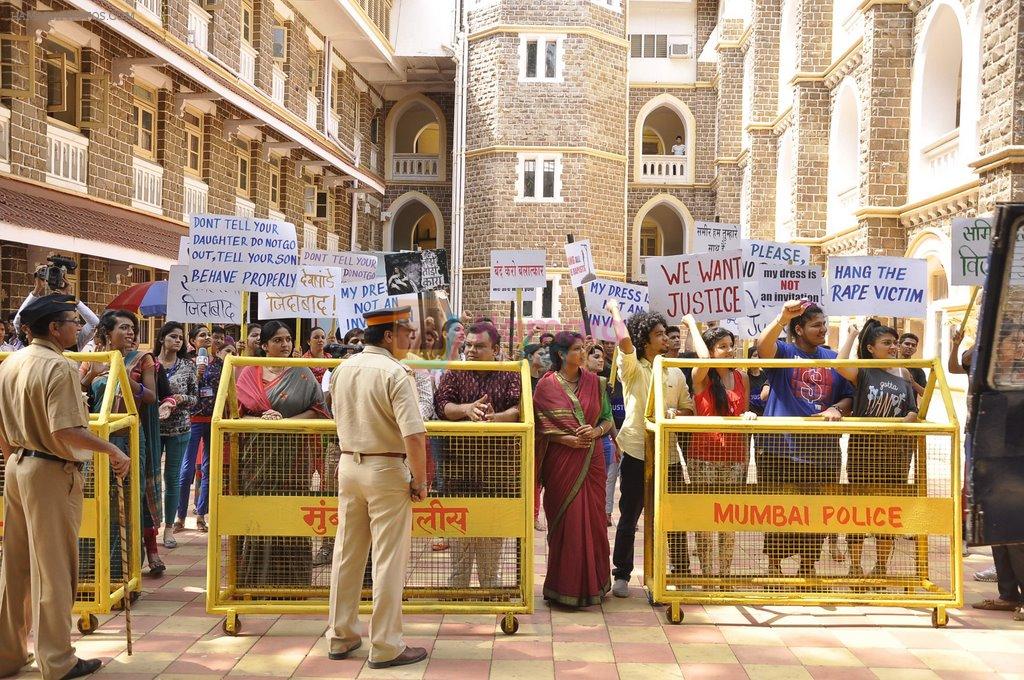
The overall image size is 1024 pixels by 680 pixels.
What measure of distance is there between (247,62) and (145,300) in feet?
28.4

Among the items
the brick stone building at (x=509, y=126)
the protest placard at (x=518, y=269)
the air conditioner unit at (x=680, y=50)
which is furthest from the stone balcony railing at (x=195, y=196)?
the air conditioner unit at (x=680, y=50)

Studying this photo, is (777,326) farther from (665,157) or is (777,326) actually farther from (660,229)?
(660,229)

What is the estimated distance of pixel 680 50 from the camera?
118ft

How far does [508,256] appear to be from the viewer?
15.5 metres

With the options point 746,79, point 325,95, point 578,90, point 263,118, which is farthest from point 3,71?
point 746,79

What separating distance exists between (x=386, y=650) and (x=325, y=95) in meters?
22.2

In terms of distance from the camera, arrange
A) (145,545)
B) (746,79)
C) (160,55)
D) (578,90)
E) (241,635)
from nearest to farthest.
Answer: (241,635), (145,545), (160,55), (578,90), (746,79)

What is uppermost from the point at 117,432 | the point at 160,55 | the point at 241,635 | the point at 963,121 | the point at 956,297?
the point at 160,55

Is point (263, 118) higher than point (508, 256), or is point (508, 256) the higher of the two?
point (263, 118)

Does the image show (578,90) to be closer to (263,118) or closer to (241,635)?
(263,118)

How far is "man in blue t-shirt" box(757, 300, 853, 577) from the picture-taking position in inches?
244

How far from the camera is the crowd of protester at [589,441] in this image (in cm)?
→ 601

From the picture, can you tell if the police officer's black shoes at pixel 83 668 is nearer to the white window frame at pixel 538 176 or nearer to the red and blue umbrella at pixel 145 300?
the red and blue umbrella at pixel 145 300

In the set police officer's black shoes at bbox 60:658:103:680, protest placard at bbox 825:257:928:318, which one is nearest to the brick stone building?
protest placard at bbox 825:257:928:318
